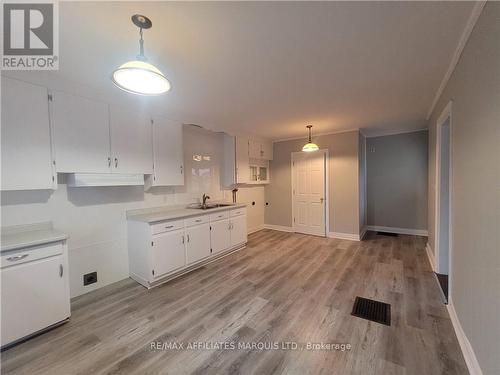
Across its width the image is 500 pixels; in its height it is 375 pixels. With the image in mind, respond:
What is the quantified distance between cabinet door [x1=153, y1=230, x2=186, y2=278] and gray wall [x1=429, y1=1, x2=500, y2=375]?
10.1ft

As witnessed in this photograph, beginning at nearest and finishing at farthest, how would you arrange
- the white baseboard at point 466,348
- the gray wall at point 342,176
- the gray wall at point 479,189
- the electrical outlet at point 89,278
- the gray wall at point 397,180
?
the gray wall at point 479,189
the white baseboard at point 466,348
the electrical outlet at point 89,278
the gray wall at point 342,176
the gray wall at point 397,180

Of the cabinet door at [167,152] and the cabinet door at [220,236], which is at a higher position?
the cabinet door at [167,152]

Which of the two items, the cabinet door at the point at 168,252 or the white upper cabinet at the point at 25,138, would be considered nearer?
the white upper cabinet at the point at 25,138

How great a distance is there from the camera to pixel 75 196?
8.71ft

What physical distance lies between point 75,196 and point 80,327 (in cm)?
147

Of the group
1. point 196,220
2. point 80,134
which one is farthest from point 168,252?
point 80,134

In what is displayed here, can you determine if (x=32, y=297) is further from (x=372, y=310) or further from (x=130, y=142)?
(x=372, y=310)

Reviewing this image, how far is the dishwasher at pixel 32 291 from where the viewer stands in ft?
5.98

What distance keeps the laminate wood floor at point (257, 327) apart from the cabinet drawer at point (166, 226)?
0.75 metres

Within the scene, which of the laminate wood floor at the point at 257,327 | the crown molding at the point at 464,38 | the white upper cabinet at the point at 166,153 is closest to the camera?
the crown molding at the point at 464,38

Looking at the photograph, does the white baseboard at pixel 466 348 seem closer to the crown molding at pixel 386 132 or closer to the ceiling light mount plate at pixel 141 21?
the ceiling light mount plate at pixel 141 21

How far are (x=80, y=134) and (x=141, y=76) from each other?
5.05 ft

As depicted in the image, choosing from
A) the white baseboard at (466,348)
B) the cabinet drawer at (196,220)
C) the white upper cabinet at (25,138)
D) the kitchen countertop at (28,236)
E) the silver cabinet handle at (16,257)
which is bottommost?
the white baseboard at (466,348)

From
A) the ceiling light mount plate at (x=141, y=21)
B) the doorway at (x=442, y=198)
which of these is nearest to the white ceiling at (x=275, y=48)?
the ceiling light mount plate at (x=141, y=21)
